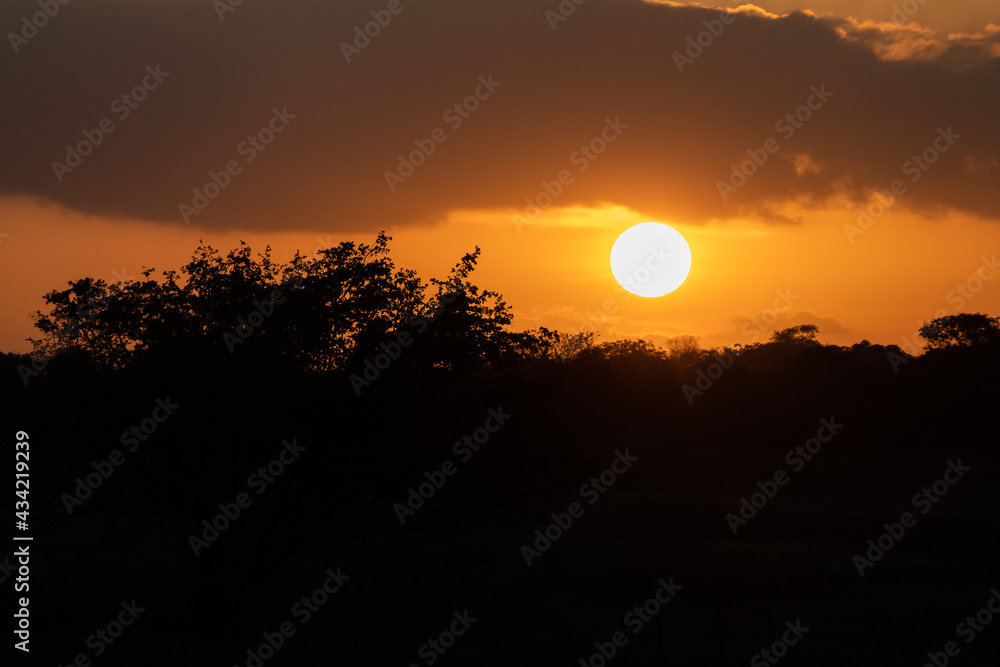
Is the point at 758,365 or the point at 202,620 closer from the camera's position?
the point at 202,620

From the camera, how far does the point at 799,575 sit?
3712 centimetres

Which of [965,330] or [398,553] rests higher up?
[965,330]

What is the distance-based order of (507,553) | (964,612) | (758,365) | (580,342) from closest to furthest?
(964,612) → (507,553) → (758,365) → (580,342)

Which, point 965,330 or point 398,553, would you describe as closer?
point 398,553

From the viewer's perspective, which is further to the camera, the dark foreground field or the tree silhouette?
the tree silhouette

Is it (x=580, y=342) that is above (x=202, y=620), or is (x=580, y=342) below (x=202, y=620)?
above

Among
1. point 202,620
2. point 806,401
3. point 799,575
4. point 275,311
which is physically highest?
point 806,401

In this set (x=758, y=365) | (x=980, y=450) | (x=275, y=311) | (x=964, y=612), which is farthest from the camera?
(x=758, y=365)

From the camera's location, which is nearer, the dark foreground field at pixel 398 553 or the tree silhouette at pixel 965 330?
the dark foreground field at pixel 398 553

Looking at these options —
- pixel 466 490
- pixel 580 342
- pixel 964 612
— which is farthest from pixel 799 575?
pixel 580 342

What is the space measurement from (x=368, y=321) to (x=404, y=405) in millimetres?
2551

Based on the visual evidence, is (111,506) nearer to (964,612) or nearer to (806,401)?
(964,612)

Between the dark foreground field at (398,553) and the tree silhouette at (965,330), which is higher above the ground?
the tree silhouette at (965,330)

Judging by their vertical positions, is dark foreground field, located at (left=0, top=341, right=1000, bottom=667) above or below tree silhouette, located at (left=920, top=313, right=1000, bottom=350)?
below
